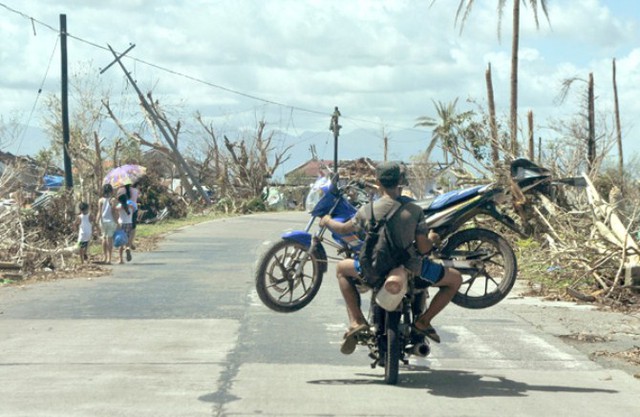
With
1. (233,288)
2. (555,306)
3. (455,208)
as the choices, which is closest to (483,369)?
(455,208)

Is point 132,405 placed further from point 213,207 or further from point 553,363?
point 213,207

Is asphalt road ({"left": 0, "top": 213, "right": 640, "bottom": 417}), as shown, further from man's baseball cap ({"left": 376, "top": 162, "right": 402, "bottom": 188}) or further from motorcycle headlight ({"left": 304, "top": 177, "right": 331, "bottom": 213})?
man's baseball cap ({"left": 376, "top": 162, "right": 402, "bottom": 188})

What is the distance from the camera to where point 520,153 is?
805 inches

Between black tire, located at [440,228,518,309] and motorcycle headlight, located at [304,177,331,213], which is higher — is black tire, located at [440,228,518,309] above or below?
below

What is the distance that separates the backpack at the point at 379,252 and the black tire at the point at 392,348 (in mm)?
320

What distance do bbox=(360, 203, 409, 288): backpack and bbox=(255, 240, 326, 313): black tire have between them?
1140 mm

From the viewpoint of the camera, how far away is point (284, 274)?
364 inches

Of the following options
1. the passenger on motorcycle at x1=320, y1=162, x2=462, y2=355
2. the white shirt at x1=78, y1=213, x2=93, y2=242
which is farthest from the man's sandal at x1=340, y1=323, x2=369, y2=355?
the white shirt at x1=78, y1=213, x2=93, y2=242

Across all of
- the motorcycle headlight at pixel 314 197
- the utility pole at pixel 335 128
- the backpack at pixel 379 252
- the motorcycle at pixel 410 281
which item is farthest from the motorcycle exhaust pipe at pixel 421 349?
the utility pole at pixel 335 128

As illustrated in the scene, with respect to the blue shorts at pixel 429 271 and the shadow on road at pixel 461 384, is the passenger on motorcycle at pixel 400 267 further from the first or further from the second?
the shadow on road at pixel 461 384

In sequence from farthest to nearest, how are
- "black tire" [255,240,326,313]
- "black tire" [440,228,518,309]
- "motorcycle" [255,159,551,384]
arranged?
"black tire" [440,228,518,309] < "black tire" [255,240,326,313] < "motorcycle" [255,159,551,384]

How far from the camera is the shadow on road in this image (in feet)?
26.2

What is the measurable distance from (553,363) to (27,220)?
1562 centimetres

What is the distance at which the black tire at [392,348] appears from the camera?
8.01 meters
